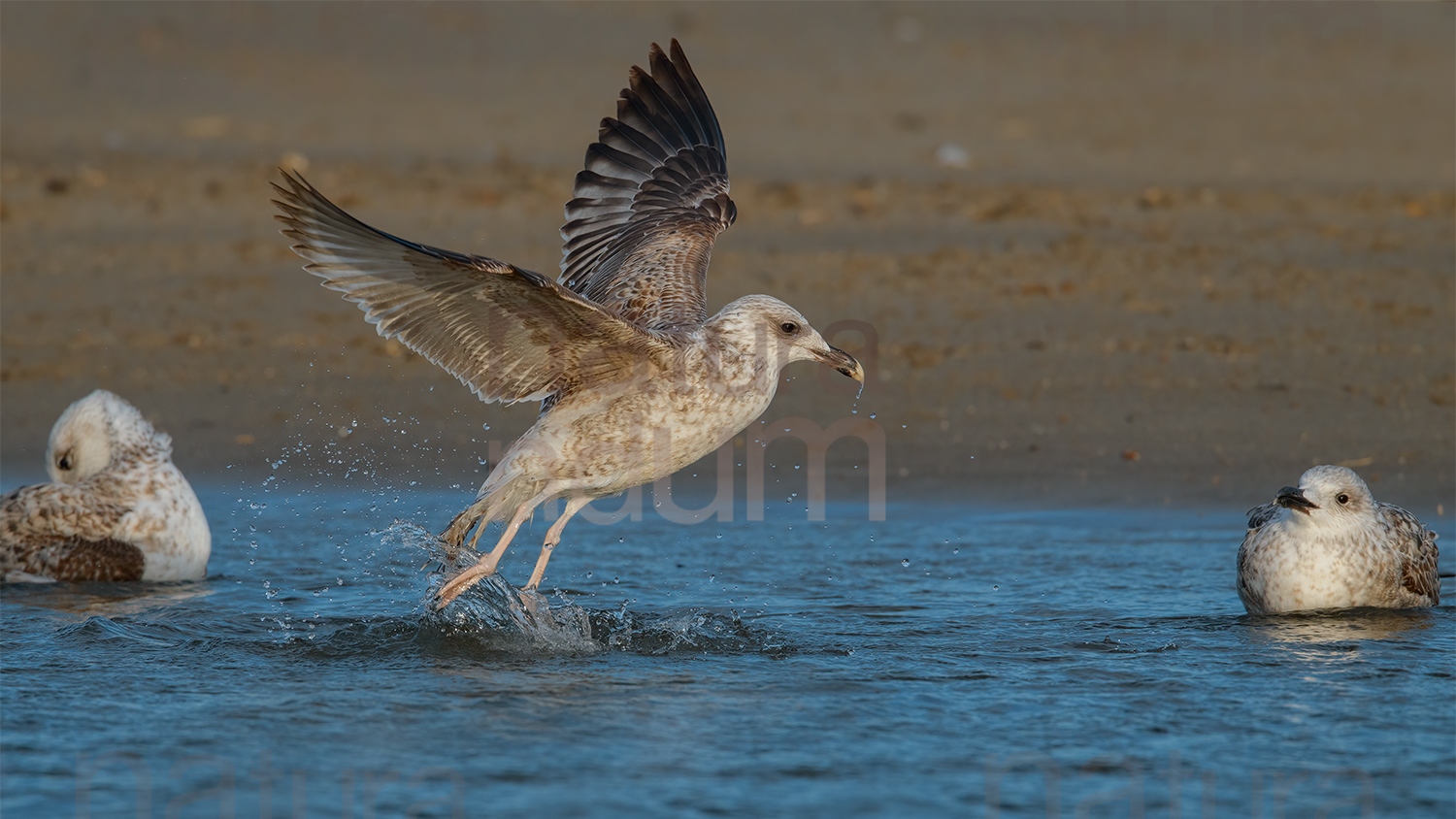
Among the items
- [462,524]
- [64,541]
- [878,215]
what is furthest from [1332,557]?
[878,215]

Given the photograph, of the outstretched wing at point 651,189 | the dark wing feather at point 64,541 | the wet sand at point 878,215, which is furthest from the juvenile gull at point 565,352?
the wet sand at point 878,215

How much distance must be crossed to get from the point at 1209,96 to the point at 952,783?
48.4ft

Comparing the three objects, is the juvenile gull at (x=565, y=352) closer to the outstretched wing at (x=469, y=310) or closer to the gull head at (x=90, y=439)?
the outstretched wing at (x=469, y=310)

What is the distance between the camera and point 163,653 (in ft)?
18.6

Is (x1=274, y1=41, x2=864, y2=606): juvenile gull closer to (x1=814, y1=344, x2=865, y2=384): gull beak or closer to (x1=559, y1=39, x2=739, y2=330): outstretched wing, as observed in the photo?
(x1=814, y1=344, x2=865, y2=384): gull beak

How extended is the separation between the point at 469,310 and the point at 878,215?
7872 millimetres

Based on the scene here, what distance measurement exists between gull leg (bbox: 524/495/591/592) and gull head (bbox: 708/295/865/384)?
2.87 feet

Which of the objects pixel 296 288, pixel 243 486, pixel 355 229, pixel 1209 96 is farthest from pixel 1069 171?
pixel 355 229

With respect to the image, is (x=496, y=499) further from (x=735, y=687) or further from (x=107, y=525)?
(x=107, y=525)

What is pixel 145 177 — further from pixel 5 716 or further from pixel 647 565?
pixel 5 716

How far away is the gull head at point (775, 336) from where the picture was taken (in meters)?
6.04

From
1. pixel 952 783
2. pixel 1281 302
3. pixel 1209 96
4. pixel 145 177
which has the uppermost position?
pixel 1209 96

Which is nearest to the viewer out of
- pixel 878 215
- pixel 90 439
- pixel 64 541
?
pixel 64 541

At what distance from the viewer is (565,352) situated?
601 cm
